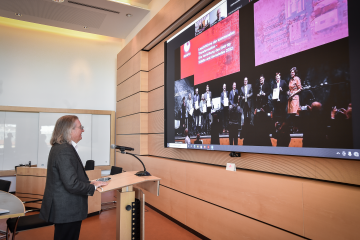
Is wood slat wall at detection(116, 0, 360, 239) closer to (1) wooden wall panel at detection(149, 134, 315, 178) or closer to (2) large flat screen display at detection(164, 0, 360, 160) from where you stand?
(1) wooden wall panel at detection(149, 134, 315, 178)

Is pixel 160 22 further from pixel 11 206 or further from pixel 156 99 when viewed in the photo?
pixel 11 206

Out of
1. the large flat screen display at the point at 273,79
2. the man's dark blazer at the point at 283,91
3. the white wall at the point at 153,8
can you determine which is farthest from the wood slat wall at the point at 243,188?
the man's dark blazer at the point at 283,91

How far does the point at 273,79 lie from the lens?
96.0 inches

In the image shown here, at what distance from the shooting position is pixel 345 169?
6.37 ft

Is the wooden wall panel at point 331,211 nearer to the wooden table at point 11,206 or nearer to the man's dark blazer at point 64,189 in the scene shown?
the man's dark blazer at point 64,189

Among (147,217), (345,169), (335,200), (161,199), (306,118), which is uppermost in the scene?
(306,118)

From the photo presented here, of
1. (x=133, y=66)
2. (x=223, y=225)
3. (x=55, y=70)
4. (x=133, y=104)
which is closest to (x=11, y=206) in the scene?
(x=223, y=225)

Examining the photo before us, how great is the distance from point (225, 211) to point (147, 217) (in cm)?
→ 195

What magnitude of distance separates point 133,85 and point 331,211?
4.84m

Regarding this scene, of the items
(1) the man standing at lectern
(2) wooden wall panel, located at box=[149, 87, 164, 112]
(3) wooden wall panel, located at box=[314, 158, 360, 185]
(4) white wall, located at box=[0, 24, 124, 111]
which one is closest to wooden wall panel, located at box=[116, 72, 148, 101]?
(2) wooden wall panel, located at box=[149, 87, 164, 112]

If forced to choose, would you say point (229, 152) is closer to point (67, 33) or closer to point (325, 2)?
point (325, 2)

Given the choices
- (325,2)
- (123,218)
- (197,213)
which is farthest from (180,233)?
(325,2)

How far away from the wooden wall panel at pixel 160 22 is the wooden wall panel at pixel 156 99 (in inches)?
43.0

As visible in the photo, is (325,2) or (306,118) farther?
(306,118)
